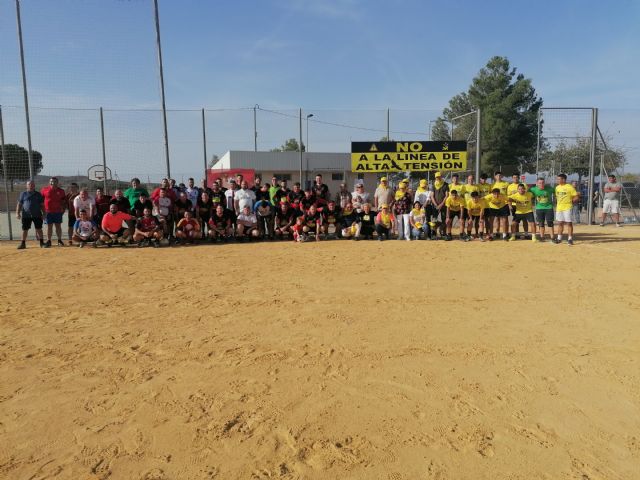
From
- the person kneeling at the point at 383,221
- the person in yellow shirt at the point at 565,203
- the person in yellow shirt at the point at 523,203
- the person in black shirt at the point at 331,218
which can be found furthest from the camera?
the person in black shirt at the point at 331,218

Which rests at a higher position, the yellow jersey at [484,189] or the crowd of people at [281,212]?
the yellow jersey at [484,189]

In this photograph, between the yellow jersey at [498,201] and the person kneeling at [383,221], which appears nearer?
the yellow jersey at [498,201]

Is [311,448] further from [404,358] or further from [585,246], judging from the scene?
[585,246]

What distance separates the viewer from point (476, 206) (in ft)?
40.4

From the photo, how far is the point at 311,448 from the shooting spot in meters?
2.75

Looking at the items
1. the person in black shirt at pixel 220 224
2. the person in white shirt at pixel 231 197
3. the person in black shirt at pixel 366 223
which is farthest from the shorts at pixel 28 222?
the person in black shirt at pixel 366 223

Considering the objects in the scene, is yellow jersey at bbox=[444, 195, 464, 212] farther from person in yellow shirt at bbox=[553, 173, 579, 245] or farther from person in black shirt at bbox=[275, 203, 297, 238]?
person in black shirt at bbox=[275, 203, 297, 238]

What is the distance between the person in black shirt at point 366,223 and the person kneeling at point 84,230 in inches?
275

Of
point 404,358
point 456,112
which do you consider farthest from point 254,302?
point 456,112

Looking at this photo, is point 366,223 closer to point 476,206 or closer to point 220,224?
point 476,206

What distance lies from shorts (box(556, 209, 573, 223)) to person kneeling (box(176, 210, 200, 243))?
9275mm

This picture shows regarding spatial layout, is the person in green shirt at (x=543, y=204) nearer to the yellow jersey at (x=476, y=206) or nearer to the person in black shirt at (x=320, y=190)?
the yellow jersey at (x=476, y=206)

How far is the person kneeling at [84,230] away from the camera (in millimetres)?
11625

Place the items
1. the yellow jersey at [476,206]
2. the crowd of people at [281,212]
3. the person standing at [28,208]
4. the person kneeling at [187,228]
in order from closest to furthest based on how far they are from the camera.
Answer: the person standing at [28,208]
the crowd of people at [281,212]
the person kneeling at [187,228]
the yellow jersey at [476,206]
